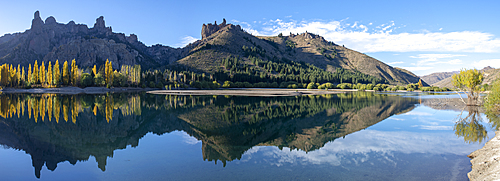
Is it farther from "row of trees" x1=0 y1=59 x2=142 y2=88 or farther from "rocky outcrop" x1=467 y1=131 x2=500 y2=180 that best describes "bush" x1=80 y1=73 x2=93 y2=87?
"rocky outcrop" x1=467 y1=131 x2=500 y2=180

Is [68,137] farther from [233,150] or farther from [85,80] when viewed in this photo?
[85,80]

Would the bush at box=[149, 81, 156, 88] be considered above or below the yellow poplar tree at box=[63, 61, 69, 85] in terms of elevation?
below

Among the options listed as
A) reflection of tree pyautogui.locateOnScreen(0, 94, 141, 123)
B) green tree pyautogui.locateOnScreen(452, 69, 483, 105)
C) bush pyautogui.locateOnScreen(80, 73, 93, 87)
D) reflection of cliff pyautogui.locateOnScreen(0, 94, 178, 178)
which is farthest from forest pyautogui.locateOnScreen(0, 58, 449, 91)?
green tree pyautogui.locateOnScreen(452, 69, 483, 105)

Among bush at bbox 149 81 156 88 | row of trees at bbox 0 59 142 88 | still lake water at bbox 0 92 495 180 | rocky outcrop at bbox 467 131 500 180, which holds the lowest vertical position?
still lake water at bbox 0 92 495 180

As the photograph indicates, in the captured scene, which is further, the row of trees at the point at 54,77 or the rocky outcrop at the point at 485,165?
the row of trees at the point at 54,77

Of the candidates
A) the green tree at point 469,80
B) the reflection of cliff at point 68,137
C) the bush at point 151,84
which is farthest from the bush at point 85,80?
the green tree at point 469,80

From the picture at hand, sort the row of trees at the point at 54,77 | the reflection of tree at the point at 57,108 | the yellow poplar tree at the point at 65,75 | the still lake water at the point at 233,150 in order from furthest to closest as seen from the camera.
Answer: the yellow poplar tree at the point at 65,75 < the row of trees at the point at 54,77 < the reflection of tree at the point at 57,108 < the still lake water at the point at 233,150

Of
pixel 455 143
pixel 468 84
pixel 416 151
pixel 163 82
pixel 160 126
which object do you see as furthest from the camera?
pixel 163 82

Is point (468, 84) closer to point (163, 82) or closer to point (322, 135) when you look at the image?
point (322, 135)

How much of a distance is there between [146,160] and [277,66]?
17541 centimetres

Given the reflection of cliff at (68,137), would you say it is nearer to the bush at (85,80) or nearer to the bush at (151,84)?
the bush at (85,80)

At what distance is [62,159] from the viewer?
35.6 feet

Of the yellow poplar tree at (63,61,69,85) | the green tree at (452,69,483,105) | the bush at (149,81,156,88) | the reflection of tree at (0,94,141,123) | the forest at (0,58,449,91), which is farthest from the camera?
the bush at (149,81,156,88)

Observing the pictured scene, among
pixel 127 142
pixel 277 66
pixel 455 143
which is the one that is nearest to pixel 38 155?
pixel 127 142
